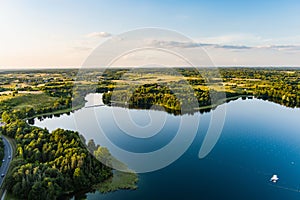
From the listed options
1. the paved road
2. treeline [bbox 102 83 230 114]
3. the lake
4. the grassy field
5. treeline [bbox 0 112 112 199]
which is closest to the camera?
treeline [bbox 0 112 112 199]

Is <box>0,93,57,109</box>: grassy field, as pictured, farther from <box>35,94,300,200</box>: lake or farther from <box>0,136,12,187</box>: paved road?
<box>0,136,12,187</box>: paved road

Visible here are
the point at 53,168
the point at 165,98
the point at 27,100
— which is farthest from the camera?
the point at 27,100

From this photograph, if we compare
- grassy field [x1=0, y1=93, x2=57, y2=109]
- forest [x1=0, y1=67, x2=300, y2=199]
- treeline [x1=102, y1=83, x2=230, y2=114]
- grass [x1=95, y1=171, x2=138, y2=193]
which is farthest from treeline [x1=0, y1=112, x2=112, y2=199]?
grassy field [x1=0, y1=93, x2=57, y2=109]

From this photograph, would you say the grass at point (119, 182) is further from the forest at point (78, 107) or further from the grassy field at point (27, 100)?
the grassy field at point (27, 100)

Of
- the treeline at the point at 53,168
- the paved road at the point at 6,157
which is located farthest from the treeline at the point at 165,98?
the paved road at the point at 6,157

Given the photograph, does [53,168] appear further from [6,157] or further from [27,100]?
[27,100]

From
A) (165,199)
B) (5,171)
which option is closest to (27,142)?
(5,171)

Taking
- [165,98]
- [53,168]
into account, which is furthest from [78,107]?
[53,168]
